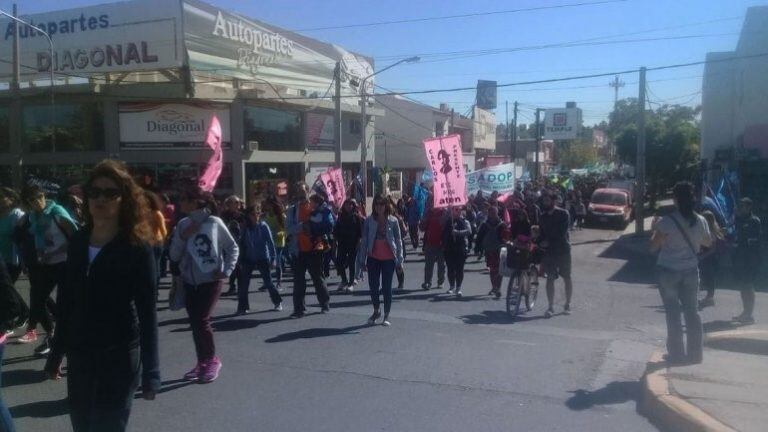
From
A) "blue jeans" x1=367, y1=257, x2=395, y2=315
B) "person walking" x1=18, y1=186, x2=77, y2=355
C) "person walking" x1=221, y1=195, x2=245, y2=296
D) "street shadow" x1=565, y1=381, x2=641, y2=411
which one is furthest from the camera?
"person walking" x1=221, y1=195, x2=245, y2=296

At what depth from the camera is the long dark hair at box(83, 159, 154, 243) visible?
351 centimetres

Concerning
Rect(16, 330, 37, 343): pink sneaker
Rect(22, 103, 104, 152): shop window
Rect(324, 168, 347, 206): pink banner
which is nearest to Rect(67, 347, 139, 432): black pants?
Rect(16, 330, 37, 343): pink sneaker

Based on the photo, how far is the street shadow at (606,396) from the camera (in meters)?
5.87

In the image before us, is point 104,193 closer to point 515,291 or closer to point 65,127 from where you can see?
point 515,291

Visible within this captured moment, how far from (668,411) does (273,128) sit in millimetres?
21989

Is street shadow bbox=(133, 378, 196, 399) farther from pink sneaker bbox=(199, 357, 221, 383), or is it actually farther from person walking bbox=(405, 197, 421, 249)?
person walking bbox=(405, 197, 421, 249)

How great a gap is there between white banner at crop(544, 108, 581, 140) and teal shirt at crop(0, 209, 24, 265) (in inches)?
2668

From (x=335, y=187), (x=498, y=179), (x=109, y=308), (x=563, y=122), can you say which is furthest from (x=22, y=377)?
(x=563, y=122)

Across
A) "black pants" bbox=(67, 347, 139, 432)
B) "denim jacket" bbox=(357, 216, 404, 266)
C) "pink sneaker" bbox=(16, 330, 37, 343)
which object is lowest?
"pink sneaker" bbox=(16, 330, 37, 343)

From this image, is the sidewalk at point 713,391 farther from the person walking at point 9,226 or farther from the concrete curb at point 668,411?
the person walking at point 9,226

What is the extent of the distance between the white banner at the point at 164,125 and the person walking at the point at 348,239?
41.3 ft

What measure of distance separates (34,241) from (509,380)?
4872 mm

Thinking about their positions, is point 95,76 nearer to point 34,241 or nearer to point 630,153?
point 34,241

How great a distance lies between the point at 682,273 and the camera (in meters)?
6.65
